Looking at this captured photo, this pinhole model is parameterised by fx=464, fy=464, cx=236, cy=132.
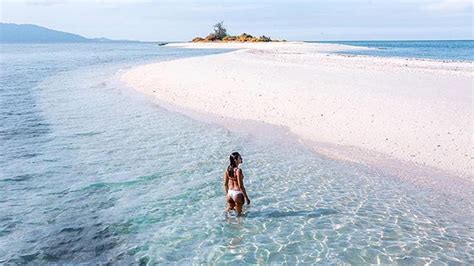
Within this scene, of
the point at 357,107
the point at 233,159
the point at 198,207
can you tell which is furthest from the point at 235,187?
the point at 357,107

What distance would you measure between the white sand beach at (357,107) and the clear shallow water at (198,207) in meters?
1.67

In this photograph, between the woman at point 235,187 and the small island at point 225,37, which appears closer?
the woman at point 235,187

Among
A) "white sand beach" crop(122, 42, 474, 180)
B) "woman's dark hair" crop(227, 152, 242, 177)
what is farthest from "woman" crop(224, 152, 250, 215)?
"white sand beach" crop(122, 42, 474, 180)

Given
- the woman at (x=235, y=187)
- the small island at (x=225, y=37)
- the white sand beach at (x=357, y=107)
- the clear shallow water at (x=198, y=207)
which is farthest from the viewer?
the small island at (x=225, y=37)

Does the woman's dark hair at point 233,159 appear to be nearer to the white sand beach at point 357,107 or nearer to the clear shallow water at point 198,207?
the clear shallow water at point 198,207

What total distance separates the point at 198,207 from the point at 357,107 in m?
10.6

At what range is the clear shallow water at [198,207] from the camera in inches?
324

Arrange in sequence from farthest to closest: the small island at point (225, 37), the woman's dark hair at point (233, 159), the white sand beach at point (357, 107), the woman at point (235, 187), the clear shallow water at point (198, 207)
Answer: the small island at point (225, 37) → the white sand beach at point (357, 107) → the woman at point (235, 187) → the woman's dark hair at point (233, 159) → the clear shallow water at point (198, 207)

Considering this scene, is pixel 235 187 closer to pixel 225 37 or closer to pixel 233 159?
pixel 233 159

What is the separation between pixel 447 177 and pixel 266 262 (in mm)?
6471

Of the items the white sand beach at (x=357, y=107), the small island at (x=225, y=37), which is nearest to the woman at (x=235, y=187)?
the white sand beach at (x=357, y=107)

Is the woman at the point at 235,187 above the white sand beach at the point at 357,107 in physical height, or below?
above

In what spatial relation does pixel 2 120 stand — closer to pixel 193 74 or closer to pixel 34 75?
pixel 193 74

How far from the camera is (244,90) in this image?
24344mm
